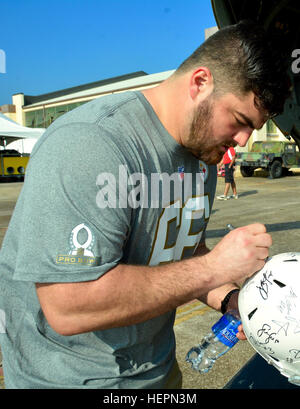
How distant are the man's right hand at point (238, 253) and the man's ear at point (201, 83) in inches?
19.5

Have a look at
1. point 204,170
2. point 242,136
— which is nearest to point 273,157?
point 204,170

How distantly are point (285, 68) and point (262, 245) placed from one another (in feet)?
1.97

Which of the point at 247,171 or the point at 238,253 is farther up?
the point at 247,171

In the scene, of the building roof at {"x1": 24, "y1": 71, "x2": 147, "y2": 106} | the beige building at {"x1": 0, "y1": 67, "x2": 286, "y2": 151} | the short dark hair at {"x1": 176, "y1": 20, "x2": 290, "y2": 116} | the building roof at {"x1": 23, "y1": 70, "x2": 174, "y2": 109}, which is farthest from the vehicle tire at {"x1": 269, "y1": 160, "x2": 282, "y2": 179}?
the building roof at {"x1": 24, "y1": 71, "x2": 147, "y2": 106}

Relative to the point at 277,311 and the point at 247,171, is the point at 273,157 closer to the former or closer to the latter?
the point at 247,171

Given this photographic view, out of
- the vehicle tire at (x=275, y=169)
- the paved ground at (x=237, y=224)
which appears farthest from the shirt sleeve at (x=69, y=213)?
the vehicle tire at (x=275, y=169)

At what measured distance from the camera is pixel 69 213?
3.61ft

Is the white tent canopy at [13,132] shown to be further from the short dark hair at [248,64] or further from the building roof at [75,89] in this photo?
the building roof at [75,89]

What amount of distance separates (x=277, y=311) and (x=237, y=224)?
23.8ft

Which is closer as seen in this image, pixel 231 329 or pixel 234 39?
pixel 234 39

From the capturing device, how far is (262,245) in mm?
1321
